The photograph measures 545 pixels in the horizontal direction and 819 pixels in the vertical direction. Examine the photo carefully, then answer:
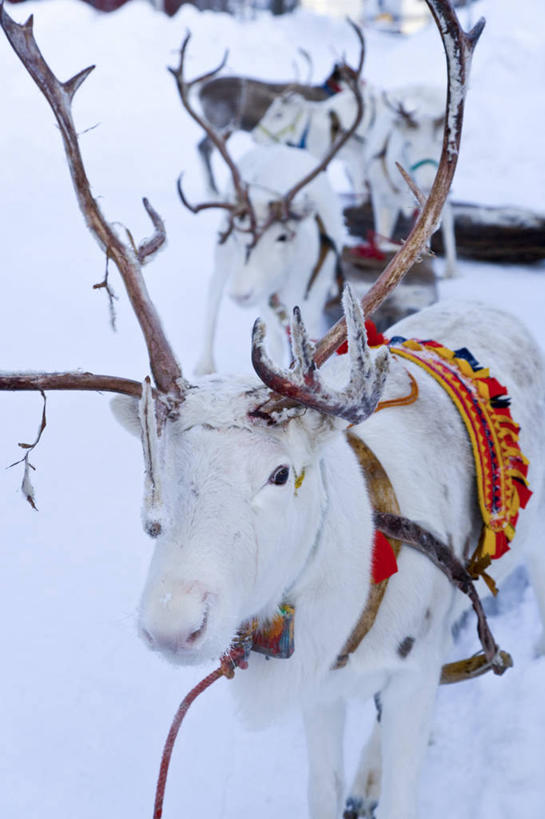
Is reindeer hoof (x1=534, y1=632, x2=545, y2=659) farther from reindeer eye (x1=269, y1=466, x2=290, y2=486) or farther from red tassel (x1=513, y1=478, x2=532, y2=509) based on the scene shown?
reindeer eye (x1=269, y1=466, x2=290, y2=486)

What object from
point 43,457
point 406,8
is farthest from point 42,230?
point 406,8

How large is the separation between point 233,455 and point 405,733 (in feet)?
3.45

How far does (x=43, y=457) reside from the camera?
4.06 meters

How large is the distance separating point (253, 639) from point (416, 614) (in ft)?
1.53

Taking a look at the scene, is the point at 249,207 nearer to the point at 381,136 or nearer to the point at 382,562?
the point at 382,562

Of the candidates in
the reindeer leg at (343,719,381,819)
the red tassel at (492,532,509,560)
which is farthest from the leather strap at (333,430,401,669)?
the reindeer leg at (343,719,381,819)

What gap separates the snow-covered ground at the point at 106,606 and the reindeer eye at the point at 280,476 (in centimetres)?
77

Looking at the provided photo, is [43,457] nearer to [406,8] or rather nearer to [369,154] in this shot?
[369,154]

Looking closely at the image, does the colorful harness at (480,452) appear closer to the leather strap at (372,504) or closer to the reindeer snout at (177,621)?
the leather strap at (372,504)

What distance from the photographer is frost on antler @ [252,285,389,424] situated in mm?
1487

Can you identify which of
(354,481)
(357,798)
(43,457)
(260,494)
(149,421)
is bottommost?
(357,798)

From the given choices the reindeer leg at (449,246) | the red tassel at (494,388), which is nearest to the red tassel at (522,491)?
the red tassel at (494,388)

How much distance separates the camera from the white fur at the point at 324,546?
4.90 feet

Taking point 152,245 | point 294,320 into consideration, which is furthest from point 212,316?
point 294,320
